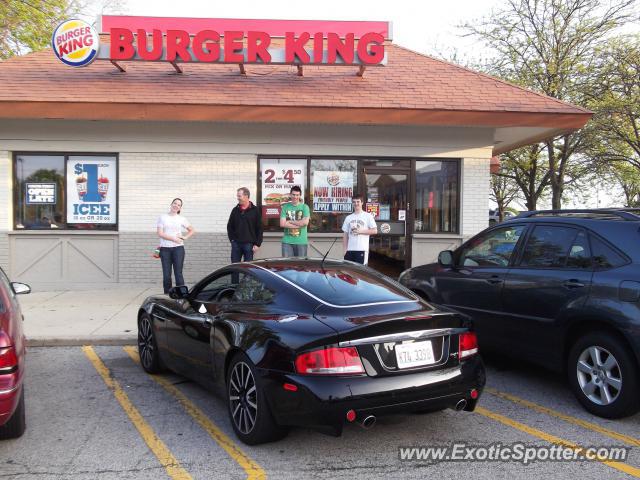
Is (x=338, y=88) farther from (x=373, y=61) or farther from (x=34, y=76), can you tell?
(x=34, y=76)

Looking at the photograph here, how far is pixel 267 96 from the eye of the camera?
417 inches

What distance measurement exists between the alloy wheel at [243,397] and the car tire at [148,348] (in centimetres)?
181

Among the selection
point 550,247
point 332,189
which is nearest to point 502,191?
point 332,189

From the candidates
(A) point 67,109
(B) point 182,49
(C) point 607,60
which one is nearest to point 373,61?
(B) point 182,49

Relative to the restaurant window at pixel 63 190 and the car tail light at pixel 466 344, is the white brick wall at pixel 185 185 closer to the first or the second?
the restaurant window at pixel 63 190

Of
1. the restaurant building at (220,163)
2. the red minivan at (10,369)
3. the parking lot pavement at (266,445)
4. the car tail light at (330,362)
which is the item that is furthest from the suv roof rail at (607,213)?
the restaurant building at (220,163)

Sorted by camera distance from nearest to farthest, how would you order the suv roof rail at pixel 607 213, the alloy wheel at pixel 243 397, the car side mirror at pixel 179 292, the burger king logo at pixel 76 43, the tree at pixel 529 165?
the alloy wheel at pixel 243 397 → the suv roof rail at pixel 607 213 → the car side mirror at pixel 179 292 → the burger king logo at pixel 76 43 → the tree at pixel 529 165

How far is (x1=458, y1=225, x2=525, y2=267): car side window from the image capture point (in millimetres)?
5598

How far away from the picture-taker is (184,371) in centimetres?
495

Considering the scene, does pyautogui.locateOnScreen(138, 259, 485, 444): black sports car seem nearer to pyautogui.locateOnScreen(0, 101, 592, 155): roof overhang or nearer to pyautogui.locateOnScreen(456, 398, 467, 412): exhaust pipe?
pyautogui.locateOnScreen(456, 398, 467, 412): exhaust pipe

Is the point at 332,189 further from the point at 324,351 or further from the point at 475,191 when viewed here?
the point at 324,351

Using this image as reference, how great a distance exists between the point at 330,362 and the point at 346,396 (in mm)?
226

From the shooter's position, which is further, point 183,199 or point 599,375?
point 183,199

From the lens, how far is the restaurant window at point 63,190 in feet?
36.3
